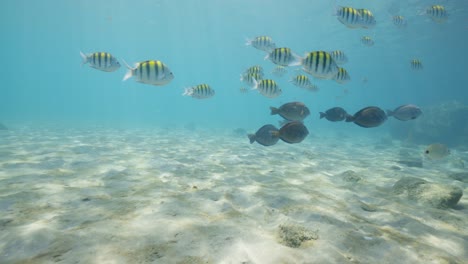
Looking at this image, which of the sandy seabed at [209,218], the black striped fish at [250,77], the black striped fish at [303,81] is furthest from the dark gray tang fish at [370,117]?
the black striped fish at [250,77]

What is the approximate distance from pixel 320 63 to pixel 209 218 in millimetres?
3588

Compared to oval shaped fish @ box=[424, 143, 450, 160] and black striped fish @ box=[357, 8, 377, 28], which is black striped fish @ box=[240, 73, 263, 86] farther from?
oval shaped fish @ box=[424, 143, 450, 160]

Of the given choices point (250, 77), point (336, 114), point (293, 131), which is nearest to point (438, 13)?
point (336, 114)

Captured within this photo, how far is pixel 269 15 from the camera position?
144ft

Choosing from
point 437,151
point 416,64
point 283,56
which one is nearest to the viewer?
point 283,56

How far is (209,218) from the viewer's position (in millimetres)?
4363

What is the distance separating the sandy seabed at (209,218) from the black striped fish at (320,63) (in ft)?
8.76

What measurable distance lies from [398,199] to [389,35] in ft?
154

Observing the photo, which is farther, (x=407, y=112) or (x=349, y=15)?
(x=349, y=15)

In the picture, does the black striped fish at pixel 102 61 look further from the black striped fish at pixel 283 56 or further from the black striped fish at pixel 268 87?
the black striped fish at pixel 283 56

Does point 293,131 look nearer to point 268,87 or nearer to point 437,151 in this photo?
point 268,87

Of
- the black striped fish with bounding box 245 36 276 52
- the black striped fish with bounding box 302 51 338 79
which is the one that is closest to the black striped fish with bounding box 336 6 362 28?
the black striped fish with bounding box 302 51 338 79

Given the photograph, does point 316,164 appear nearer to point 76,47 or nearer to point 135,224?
point 135,224

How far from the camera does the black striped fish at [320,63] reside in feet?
17.0
